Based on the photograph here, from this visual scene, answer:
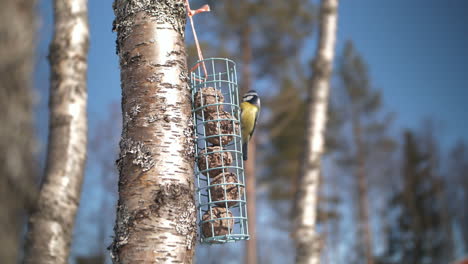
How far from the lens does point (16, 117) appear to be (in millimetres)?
3805

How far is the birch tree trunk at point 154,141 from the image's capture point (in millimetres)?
1887

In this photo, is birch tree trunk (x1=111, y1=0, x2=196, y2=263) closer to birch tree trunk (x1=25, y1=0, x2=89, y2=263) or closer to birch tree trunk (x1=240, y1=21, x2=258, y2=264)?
birch tree trunk (x1=25, y1=0, x2=89, y2=263)

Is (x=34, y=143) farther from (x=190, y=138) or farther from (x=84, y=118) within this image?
(x=190, y=138)

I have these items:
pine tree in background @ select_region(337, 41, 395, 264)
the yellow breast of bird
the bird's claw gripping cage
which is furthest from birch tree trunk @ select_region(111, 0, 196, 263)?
pine tree in background @ select_region(337, 41, 395, 264)

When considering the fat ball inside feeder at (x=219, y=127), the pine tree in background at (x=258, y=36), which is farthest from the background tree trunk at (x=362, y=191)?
the fat ball inside feeder at (x=219, y=127)

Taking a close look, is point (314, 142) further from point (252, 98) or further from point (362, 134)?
point (362, 134)

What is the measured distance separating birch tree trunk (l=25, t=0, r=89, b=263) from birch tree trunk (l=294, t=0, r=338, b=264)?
280cm

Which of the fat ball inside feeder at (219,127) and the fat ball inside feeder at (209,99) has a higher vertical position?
the fat ball inside feeder at (209,99)

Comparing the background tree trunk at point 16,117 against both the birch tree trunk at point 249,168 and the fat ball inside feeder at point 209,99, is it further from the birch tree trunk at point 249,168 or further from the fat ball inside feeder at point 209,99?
the birch tree trunk at point 249,168

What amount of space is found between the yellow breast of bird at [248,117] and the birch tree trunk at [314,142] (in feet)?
7.87

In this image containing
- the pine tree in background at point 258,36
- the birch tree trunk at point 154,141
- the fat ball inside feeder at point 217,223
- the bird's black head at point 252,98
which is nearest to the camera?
the birch tree trunk at point 154,141

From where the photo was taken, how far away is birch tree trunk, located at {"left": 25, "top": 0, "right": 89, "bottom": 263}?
4.16m

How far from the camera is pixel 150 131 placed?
6.56 feet

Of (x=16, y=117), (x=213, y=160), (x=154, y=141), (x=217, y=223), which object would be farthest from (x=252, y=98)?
(x=16, y=117)
